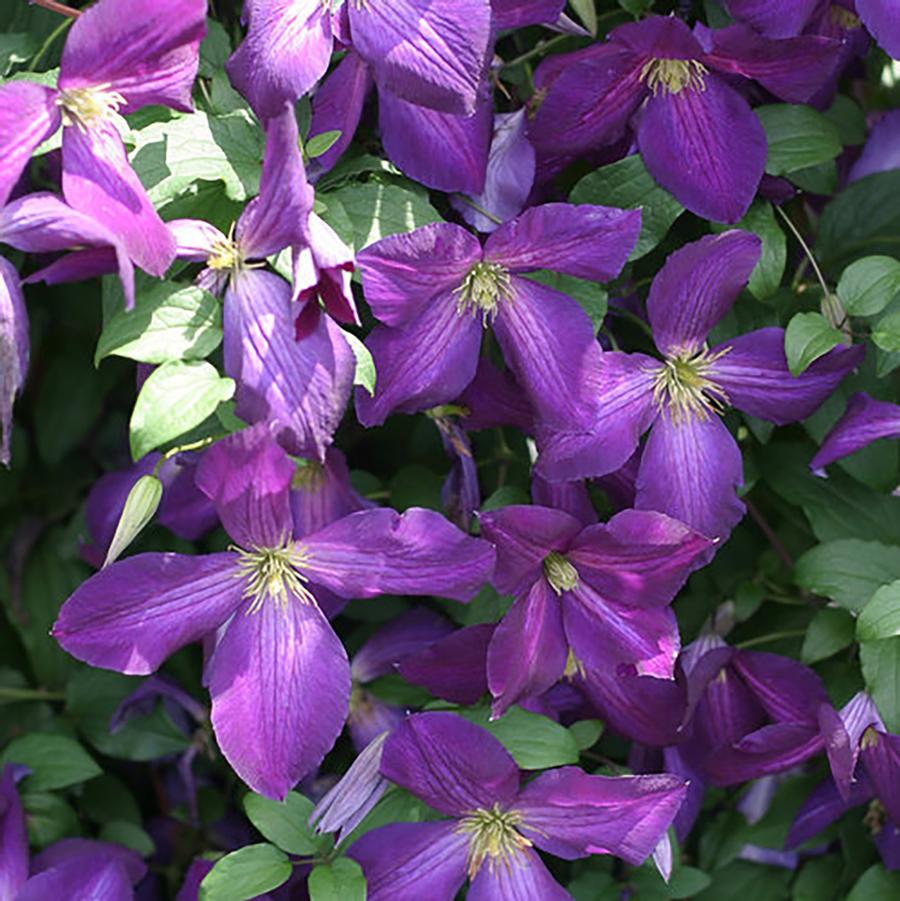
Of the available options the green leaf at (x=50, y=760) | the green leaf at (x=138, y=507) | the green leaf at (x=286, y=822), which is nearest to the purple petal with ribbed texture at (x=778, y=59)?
the green leaf at (x=138, y=507)

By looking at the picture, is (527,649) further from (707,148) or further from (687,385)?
(707,148)

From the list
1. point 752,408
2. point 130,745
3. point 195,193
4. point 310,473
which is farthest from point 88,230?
point 130,745

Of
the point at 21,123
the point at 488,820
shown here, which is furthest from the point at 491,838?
the point at 21,123

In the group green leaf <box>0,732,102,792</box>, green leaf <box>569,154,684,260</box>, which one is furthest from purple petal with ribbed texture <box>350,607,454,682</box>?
green leaf <box>569,154,684,260</box>

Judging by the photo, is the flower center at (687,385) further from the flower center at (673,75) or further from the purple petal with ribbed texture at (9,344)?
the purple petal with ribbed texture at (9,344)

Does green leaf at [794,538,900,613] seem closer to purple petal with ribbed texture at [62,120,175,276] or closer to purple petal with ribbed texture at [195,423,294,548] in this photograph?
purple petal with ribbed texture at [195,423,294,548]

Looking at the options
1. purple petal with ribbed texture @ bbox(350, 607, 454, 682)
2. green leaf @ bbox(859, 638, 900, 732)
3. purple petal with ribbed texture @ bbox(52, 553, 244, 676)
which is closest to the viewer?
purple petal with ribbed texture @ bbox(52, 553, 244, 676)

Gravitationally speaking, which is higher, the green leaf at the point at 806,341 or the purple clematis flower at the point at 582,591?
the green leaf at the point at 806,341

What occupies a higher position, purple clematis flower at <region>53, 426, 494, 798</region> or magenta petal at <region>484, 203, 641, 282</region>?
magenta petal at <region>484, 203, 641, 282</region>
